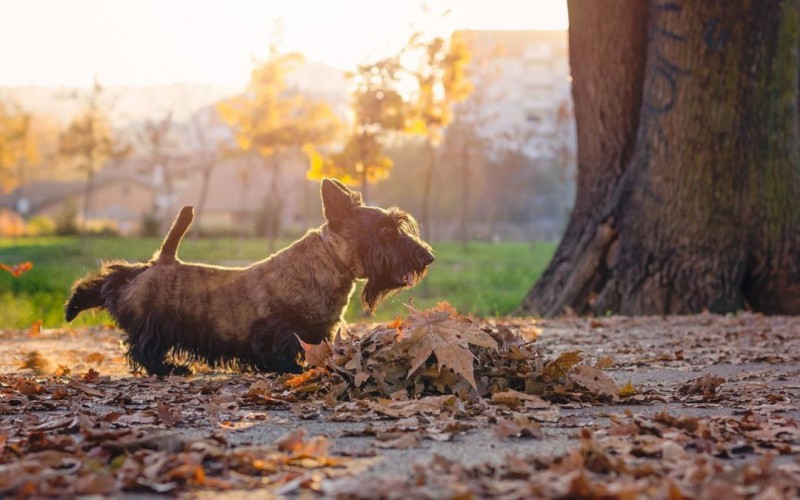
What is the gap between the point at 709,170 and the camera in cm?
1209

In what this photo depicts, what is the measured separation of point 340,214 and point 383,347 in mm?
1512

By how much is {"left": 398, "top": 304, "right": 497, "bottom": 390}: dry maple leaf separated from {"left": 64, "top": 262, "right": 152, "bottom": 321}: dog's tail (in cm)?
256

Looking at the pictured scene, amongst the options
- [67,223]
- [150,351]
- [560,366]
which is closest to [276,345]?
[150,351]

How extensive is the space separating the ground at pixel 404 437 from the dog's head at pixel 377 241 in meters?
1.01

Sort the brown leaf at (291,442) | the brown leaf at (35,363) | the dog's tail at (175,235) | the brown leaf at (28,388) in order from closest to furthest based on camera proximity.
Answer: the brown leaf at (291,442)
the brown leaf at (28,388)
the dog's tail at (175,235)
the brown leaf at (35,363)

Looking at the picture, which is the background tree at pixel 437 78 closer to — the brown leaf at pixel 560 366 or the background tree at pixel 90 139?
the brown leaf at pixel 560 366

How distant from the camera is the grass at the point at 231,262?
1562 centimetres

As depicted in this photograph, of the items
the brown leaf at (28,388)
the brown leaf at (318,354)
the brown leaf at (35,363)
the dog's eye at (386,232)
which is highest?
the dog's eye at (386,232)

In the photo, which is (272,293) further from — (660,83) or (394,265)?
(660,83)

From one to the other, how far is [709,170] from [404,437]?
844 centimetres

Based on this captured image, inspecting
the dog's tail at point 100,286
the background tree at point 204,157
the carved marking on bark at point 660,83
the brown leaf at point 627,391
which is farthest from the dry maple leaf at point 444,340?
the background tree at point 204,157

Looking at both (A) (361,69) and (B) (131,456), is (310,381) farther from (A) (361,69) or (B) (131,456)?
(A) (361,69)

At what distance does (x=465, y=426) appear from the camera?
4898mm

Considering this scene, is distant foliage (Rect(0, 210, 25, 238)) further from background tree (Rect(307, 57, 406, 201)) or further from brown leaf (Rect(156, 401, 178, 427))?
A: brown leaf (Rect(156, 401, 178, 427))
